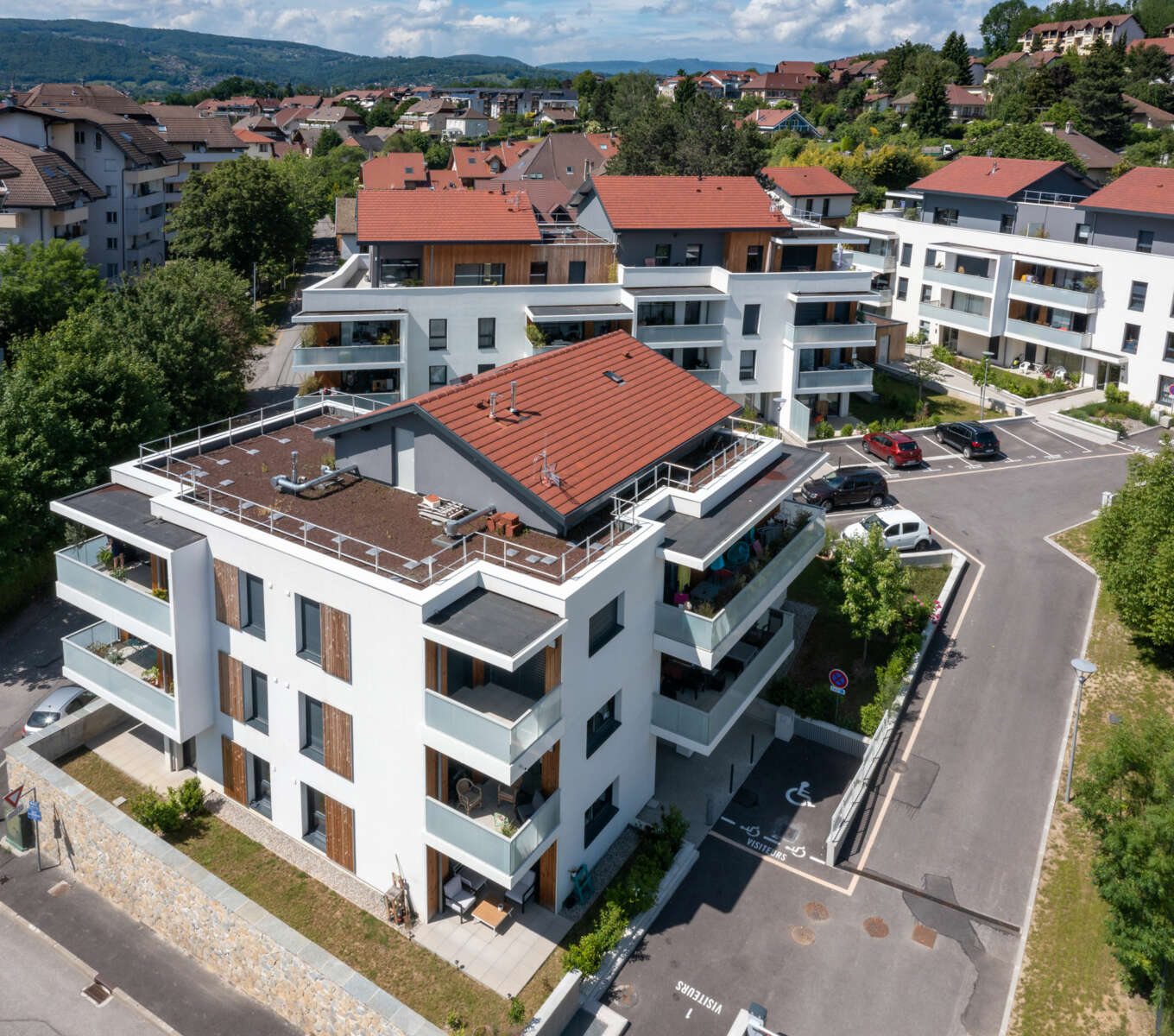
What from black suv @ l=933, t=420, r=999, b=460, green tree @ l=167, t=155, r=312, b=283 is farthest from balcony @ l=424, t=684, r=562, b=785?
green tree @ l=167, t=155, r=312, b=283

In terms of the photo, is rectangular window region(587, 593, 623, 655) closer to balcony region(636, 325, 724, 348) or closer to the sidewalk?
the sidewalk

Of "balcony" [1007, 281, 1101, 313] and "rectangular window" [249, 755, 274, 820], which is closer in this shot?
"rectangular window" [249, 755, 274, 820]

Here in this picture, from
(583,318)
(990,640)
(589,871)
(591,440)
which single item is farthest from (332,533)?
(583,318)

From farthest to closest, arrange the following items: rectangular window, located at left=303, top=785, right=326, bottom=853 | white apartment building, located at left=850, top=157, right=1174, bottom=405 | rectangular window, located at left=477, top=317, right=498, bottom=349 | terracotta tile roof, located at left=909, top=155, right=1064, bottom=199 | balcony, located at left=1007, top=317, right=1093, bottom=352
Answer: terracotta tile roof, located at left=909, top=155, right=1064, bottom=199 → balcony, located at left=1007, top=317, right=1093, bottom=352 → white apartment building, located at left=850, top=157, right=1174, bottom=405 → rectangular window, located at left=477, top=317, right=498, bottom=349 → rectangular window, located at left=303, top=785, right=326, bottom=853

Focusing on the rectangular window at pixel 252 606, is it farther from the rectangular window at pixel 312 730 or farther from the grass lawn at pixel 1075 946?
the grass lawn at pixel 1075 946

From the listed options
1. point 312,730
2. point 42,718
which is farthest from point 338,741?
point 42,718

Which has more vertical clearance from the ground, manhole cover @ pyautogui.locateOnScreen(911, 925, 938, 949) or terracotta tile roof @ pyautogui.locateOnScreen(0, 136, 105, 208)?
terracotta tile roof @ pyautogui.locateOnScreen(0, 136, 105, 208)

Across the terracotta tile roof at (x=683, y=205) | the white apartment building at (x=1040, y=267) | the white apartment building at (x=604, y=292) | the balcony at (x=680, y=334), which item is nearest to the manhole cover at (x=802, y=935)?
the white apartment building at (x=604, y=292)
